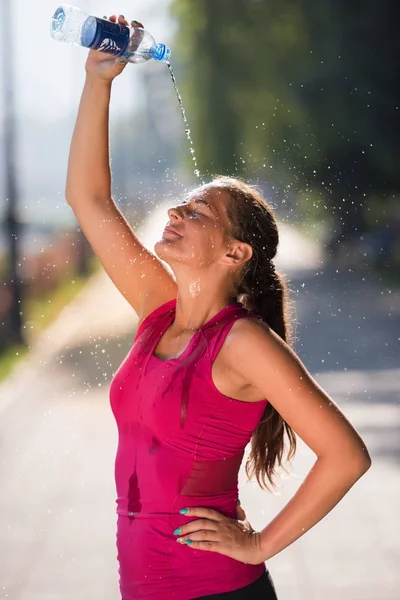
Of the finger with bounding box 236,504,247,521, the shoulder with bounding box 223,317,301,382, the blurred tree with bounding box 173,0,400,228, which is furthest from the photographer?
the blurred tree with bounding box 173,0,400,228

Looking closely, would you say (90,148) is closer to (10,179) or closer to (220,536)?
(220,536)

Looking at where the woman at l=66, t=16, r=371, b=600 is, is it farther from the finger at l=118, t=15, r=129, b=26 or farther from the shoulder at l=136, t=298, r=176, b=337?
the finger at l=118, t=15, r=129, b=26

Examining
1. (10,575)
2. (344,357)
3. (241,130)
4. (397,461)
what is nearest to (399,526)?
(397,461)

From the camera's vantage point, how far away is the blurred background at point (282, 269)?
5473 millimetres

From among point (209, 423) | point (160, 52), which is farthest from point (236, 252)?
point (160, 52)

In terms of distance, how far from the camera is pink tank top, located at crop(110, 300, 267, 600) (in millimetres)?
2389

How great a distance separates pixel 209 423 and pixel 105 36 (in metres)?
0.96

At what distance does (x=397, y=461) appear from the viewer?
6926mm

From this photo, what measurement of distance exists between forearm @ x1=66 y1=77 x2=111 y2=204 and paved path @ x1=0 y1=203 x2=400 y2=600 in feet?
2.84

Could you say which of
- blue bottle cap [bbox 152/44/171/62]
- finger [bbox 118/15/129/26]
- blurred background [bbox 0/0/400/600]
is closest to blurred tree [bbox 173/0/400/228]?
blurred background [bbox 0/0/400/600]

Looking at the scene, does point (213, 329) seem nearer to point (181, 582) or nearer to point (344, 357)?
point (181, 582)

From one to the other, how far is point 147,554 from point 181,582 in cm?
9

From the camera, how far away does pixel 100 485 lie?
6.54 m

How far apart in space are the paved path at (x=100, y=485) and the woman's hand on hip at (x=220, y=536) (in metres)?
0.40
